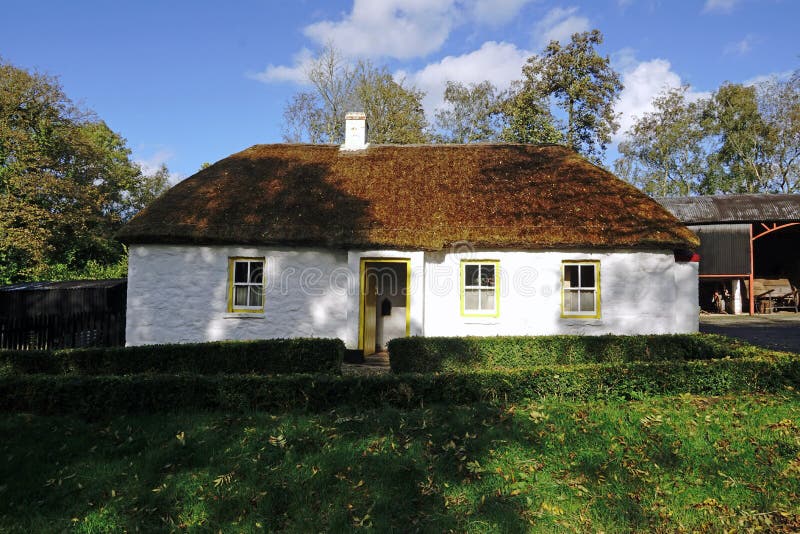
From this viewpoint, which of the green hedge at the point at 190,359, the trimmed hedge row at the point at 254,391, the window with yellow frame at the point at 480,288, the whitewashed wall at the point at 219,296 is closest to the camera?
the trimmed hedge row at the point at 254,391

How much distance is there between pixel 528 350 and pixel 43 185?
921 inches

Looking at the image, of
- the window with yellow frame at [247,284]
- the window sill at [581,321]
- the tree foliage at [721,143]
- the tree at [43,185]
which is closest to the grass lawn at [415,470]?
the window sill at [581,321]

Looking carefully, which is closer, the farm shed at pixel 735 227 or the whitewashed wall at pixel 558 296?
the whitewashed wall at pixel 558 296

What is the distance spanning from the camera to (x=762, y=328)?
1705 cm

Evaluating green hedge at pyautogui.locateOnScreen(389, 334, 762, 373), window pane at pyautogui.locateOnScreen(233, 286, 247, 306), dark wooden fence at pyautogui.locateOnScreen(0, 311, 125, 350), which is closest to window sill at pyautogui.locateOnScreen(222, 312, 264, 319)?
window pane at pyautogui.locateOnScreen(233, 286, 247, 306)

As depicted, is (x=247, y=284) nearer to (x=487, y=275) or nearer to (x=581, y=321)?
(x=487, y=275)

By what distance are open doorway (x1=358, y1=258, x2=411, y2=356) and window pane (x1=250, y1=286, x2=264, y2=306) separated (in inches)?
113

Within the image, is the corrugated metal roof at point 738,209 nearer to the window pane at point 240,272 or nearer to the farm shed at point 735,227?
the farm shed at point 735,227

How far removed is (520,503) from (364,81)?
29.9 m

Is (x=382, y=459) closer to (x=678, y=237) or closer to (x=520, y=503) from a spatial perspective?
(x=520, y=503)

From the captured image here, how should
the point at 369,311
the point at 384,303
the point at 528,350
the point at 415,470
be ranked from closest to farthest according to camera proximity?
the point at 415,470, the point at 528,350, the point at 369,311, the point at 384,303

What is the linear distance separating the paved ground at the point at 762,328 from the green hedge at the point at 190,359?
36.9 feet

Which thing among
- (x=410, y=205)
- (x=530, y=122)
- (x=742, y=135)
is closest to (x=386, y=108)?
(x=530, y=122)

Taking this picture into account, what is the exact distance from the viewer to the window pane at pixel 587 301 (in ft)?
39.1
